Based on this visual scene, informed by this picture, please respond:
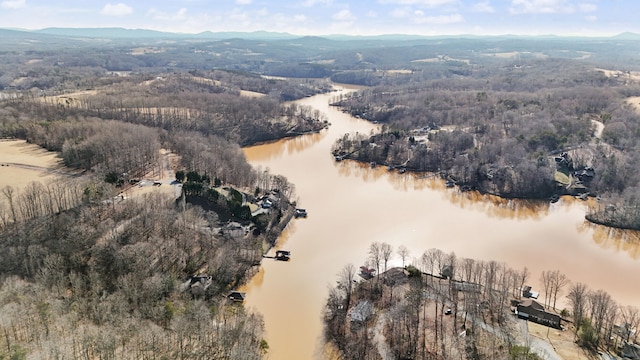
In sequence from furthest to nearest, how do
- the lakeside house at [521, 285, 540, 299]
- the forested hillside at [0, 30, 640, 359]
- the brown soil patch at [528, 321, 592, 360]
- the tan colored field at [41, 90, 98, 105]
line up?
the tan colored field at [41, 90, 98, 105], the lakeside house at [521, 285, 540, 299], the brown soil patch at [528, 321, 592, 360], the forested hillside at [0, 30, 640, 359]

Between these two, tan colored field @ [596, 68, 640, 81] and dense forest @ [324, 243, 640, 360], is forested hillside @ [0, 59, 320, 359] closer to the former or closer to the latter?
dense forest @ [324, 243, 640, 360]

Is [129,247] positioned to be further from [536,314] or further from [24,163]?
[536,314]

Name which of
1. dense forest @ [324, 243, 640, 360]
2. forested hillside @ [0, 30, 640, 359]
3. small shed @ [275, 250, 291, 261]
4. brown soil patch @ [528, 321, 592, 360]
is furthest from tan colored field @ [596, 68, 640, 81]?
small shed @ [275, 250, 291, 261]

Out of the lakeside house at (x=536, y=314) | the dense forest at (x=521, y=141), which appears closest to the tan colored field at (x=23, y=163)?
the dense forest at (x=521, y=141)

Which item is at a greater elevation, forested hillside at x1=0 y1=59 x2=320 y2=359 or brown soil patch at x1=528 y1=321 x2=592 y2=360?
forested hillside at x1=0 y1=59 x2=320 y2=359

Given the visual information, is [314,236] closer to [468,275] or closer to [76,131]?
[468,275]
